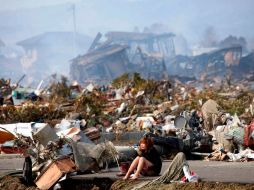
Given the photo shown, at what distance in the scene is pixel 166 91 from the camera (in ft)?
110

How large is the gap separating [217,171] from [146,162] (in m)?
1.68

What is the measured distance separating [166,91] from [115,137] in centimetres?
1529

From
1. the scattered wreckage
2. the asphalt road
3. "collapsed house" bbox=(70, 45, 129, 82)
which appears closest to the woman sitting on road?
the asphalt road

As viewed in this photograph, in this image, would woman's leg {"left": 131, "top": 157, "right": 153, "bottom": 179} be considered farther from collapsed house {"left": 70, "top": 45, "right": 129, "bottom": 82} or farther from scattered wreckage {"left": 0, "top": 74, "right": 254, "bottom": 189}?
collapsed house {"left": 70, "top": 45, "right": 129, "bottom": 82}

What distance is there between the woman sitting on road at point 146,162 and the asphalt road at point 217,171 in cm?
24

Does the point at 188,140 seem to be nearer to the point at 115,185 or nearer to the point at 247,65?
the point at 115,185

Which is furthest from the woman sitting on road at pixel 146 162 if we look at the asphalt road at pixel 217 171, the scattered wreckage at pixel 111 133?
the scattered wreckage at pixel 111 133

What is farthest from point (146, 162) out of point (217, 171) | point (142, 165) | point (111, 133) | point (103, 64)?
point (103, 64)

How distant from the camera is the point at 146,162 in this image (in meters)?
9.84

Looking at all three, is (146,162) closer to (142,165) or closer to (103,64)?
(142,165)

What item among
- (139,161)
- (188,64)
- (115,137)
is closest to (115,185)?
(139,161)

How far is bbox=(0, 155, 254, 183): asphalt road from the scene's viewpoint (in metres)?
9.47

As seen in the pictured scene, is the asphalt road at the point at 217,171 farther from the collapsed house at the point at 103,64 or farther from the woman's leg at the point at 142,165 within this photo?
the collapsed house at the point at 103,64

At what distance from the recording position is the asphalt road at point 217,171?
947 cm
